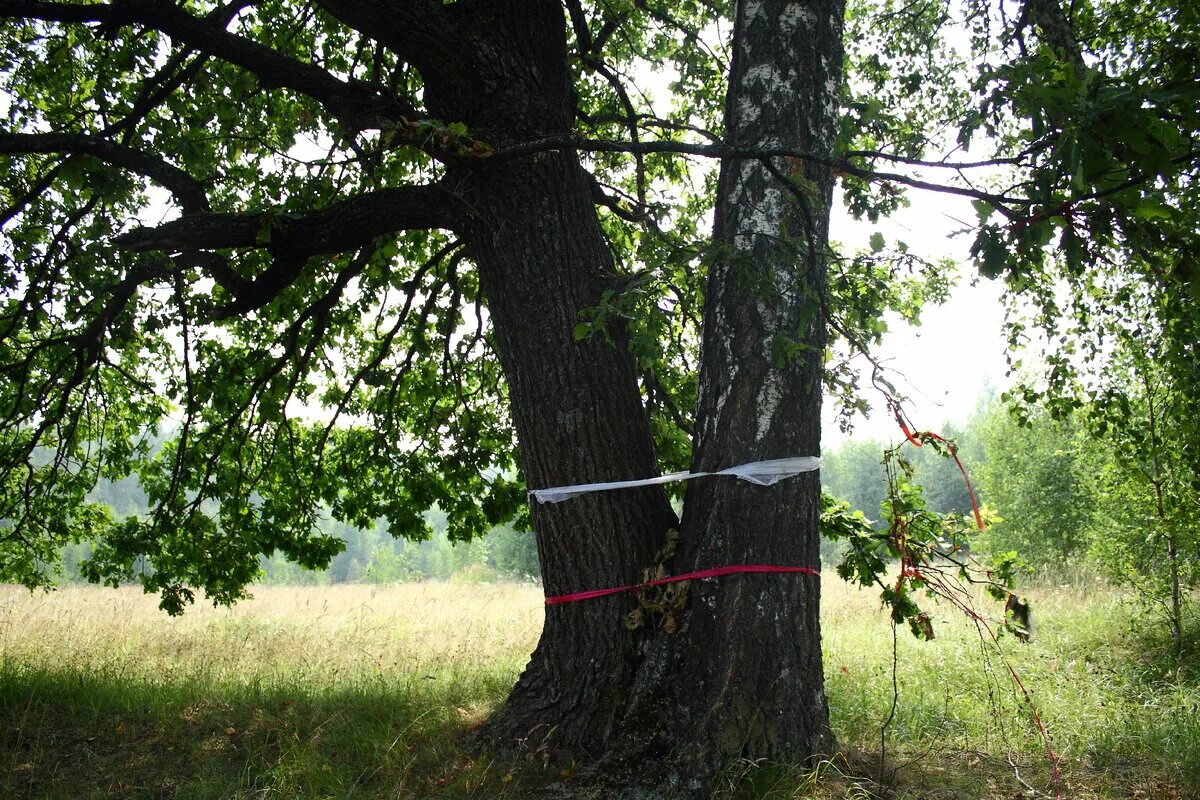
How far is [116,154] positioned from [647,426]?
11.0ft

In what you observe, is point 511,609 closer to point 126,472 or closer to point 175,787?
point 126,472

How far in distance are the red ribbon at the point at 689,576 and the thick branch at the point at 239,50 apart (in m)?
2.51

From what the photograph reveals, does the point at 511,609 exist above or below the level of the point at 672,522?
below

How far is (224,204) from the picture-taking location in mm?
6918

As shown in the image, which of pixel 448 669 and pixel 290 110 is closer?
pixel 448 669

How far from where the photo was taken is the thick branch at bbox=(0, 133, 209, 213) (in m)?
4.55

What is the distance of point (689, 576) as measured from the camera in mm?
3896

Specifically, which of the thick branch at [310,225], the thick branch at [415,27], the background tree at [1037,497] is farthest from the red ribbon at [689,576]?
the background tree at [1037,497]

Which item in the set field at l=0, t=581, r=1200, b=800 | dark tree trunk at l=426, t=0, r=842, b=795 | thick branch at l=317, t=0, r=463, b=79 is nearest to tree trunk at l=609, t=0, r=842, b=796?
dark tree trunk at l=426, t=0, r=842, b=795

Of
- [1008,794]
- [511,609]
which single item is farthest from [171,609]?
[511,609]

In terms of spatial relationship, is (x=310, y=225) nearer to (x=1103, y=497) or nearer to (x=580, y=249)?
(x=580, y=249)

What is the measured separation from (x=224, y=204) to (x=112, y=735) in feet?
13.4

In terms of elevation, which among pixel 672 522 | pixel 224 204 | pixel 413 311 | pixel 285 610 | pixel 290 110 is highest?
pixel 290 110

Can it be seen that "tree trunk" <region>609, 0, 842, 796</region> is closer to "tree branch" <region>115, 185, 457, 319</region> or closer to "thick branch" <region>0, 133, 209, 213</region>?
"tree branch" <region>115, 185, 457, 319</region>
